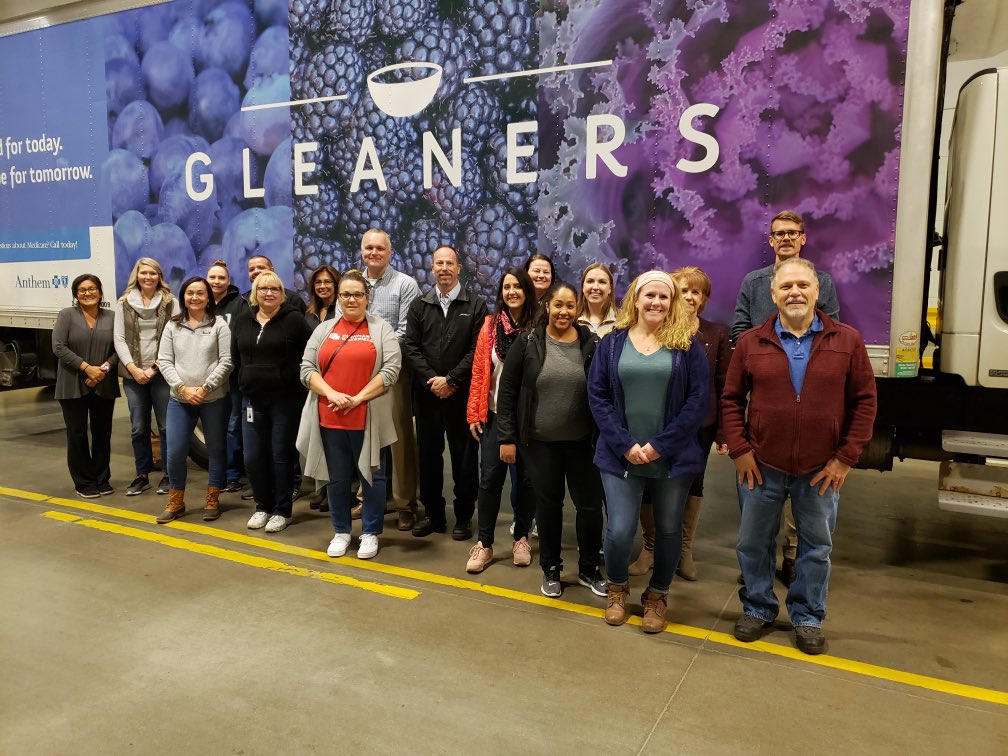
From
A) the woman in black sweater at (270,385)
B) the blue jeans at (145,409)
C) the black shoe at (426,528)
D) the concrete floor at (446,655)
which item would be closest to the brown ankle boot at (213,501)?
the concrete floor at (446,655)

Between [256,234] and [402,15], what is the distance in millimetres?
1881

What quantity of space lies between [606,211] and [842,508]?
3.23m

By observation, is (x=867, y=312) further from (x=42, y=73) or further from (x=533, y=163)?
(x=42, y=73)

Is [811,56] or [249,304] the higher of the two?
[811,56]

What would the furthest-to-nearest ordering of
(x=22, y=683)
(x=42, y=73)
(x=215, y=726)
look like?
(x=42, y=73) < (x=22, y=683) < (x=215, y=726)

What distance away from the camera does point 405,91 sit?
500 centimetres

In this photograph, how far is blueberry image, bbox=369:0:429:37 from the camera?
4.89m

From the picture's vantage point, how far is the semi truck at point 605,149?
12.7ft

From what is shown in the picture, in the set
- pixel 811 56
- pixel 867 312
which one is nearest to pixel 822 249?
pixel 867 312

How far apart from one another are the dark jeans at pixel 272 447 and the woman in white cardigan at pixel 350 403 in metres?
0.36

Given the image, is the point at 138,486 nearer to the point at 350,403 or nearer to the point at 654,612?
the point at 350,403

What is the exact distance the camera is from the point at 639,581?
4.48 meters

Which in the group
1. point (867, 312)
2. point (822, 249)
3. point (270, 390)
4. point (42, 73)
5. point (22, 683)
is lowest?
point (22, 683)

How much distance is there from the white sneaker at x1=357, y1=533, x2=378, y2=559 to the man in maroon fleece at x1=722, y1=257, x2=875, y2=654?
2265 millimetres
